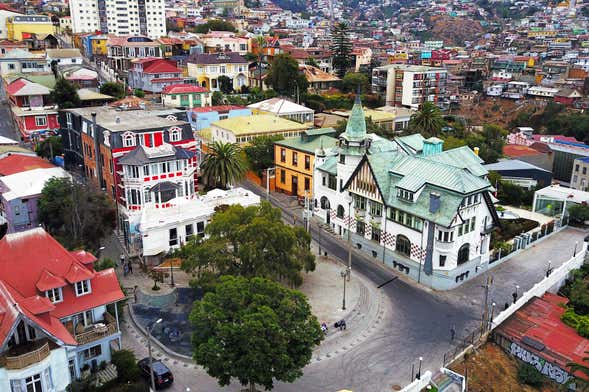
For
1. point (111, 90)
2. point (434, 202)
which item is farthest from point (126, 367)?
point (111, 90)

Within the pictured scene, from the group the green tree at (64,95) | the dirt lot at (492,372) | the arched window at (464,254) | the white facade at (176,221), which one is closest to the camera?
the dirt lot at (492,372)

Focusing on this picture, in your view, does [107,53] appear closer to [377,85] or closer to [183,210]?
[377,85]

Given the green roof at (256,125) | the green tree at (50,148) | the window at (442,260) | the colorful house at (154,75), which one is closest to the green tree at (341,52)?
the colorful house at (154,75)

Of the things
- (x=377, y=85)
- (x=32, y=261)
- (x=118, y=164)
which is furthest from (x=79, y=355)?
(x=377, y=85)

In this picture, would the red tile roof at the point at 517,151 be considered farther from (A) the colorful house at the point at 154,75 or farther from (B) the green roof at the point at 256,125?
(A) the colorful house at the point at 154,75

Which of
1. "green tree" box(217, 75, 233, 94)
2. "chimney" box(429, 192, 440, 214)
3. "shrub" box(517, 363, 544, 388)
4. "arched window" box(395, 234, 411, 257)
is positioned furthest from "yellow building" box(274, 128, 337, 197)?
"green tree" box(217, 75, 233, 94)

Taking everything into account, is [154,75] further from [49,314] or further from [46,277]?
[49,314]
